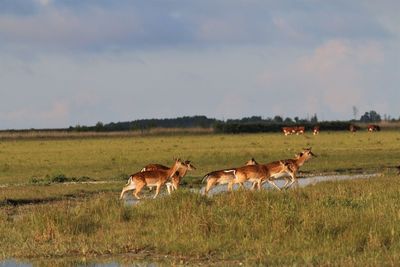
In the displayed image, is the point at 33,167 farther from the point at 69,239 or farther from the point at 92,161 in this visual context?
the point at 69,239

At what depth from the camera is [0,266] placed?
12.8m

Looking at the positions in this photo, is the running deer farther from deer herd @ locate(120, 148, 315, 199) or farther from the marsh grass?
the marsh grass

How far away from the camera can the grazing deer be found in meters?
23.0

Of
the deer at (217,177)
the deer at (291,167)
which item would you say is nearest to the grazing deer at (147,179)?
the deer at (217,177)

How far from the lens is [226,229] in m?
14.6

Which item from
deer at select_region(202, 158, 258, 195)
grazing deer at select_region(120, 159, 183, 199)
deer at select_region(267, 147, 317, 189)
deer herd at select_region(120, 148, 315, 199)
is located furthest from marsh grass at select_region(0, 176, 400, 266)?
deer at select_region(267, 147, 317, 189)

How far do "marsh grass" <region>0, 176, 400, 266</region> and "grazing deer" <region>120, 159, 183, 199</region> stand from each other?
15.9 ft

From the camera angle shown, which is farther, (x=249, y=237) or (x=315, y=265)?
(x=249, y=237)

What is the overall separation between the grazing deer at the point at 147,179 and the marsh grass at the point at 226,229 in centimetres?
484

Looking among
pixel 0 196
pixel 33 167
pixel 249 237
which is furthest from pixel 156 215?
pixel 33 167

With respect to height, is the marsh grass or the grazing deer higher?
the grazing deer

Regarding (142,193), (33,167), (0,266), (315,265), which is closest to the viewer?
(315,265)

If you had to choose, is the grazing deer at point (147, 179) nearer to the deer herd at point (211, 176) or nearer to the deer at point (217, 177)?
the deer herd at point (211, 176)

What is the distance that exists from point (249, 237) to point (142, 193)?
11.9m
